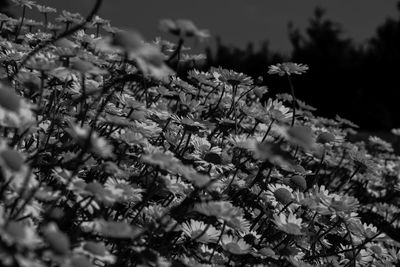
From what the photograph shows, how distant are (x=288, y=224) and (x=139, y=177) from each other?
0.72m

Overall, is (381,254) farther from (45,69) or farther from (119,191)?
(45,69)

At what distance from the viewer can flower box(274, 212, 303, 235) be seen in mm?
2611

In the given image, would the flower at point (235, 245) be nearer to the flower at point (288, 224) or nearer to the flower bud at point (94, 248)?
the flower at point (288, 224)

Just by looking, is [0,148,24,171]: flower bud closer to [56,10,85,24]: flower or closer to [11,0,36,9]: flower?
[56,10,85,24]: flower

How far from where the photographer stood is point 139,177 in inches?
101

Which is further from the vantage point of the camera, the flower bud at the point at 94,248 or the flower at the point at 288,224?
the flower at the point at 288,224

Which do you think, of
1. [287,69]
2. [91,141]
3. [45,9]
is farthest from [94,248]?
[45,9]

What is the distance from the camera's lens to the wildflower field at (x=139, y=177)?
179cm

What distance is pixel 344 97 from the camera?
23781 millimetres

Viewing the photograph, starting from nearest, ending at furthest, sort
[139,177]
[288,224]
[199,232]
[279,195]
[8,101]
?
1. [8,101]
2. [199,232]
3. [139,177]
4. [288,224]
5. [279,195]

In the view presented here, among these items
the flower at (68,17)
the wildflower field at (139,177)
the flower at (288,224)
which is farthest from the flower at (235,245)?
the flower at (68,17)

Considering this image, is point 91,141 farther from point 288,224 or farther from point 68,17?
point 68,17

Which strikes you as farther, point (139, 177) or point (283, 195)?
point (283, 195)

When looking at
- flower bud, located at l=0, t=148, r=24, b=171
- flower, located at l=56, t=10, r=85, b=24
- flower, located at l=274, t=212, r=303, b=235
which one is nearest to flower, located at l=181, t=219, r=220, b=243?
flower, located at l=274, t=212, r=303, b=235
